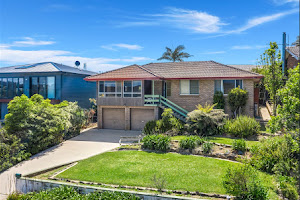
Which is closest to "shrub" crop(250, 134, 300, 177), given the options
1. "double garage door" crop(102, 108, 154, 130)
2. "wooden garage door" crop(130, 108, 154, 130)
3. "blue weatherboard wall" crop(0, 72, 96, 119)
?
"wooden garage door" crop(130, 108, 154, 130)

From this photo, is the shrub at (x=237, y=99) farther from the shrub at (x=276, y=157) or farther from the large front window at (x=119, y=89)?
the shrub at (x=276, y=157)

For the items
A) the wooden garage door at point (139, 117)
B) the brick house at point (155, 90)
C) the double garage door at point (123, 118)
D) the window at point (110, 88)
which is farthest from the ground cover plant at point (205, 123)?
the window at point (110, 88)

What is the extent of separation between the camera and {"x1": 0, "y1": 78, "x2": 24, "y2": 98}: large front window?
2639cm

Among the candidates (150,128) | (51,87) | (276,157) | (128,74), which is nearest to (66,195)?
(276,157)

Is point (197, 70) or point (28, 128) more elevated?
point (197, 70)

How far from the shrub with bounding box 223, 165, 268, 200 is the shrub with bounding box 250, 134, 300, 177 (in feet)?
6.69

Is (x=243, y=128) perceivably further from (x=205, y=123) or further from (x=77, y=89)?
(x=77, y=89)

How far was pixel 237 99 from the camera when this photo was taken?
1938cm

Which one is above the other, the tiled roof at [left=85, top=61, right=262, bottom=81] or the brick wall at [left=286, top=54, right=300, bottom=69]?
the brick wall at [left=286, top=54, right=300, bottom=69]

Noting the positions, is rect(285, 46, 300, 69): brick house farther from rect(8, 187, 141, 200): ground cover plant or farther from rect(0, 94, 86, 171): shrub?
rect(0, 94, 86, 171): shrub

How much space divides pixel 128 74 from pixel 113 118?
172 inches

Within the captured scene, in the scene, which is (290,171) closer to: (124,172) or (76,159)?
(124,172)

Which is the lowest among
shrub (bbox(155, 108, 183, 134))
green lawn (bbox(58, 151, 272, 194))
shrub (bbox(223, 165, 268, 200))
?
→ green lawn (bbox(58, 151, 272, 194))

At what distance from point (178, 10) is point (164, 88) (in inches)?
467
